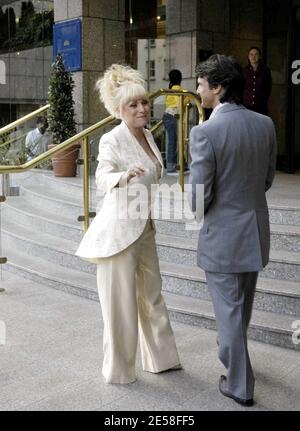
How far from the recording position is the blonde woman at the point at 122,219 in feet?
12.2

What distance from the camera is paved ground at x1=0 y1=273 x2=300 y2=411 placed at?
3.62 m

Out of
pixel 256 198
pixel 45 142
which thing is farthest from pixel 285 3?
pixel 256 198

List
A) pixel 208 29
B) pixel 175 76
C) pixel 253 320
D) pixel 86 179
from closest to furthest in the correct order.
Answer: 1. pixel 253 320
2. pixel 86 179
3. pixel 175 76
4. pixel 208 29

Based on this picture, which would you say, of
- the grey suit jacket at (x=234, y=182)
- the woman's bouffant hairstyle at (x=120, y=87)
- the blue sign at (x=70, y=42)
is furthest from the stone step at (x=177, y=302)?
the blue sign at (x=70, y=42)

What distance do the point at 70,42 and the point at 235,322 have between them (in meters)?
7.49

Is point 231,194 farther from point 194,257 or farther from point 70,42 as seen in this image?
point 70,42

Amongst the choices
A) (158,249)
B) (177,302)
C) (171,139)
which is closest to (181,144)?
(171,139)

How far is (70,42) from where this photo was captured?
9875 mm

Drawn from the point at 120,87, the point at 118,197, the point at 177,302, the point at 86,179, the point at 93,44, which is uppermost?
the point at 93,44

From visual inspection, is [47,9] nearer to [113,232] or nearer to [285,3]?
[285,3]

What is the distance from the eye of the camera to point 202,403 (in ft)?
11.8

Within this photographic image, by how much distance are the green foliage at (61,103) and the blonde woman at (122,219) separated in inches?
232

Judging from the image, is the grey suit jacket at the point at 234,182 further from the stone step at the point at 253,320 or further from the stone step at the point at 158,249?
the stone step at the point at 158,249

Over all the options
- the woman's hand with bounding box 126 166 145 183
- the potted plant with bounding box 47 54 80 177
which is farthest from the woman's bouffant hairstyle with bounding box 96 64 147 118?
the potted plant with bounding box 47 54 80 177
